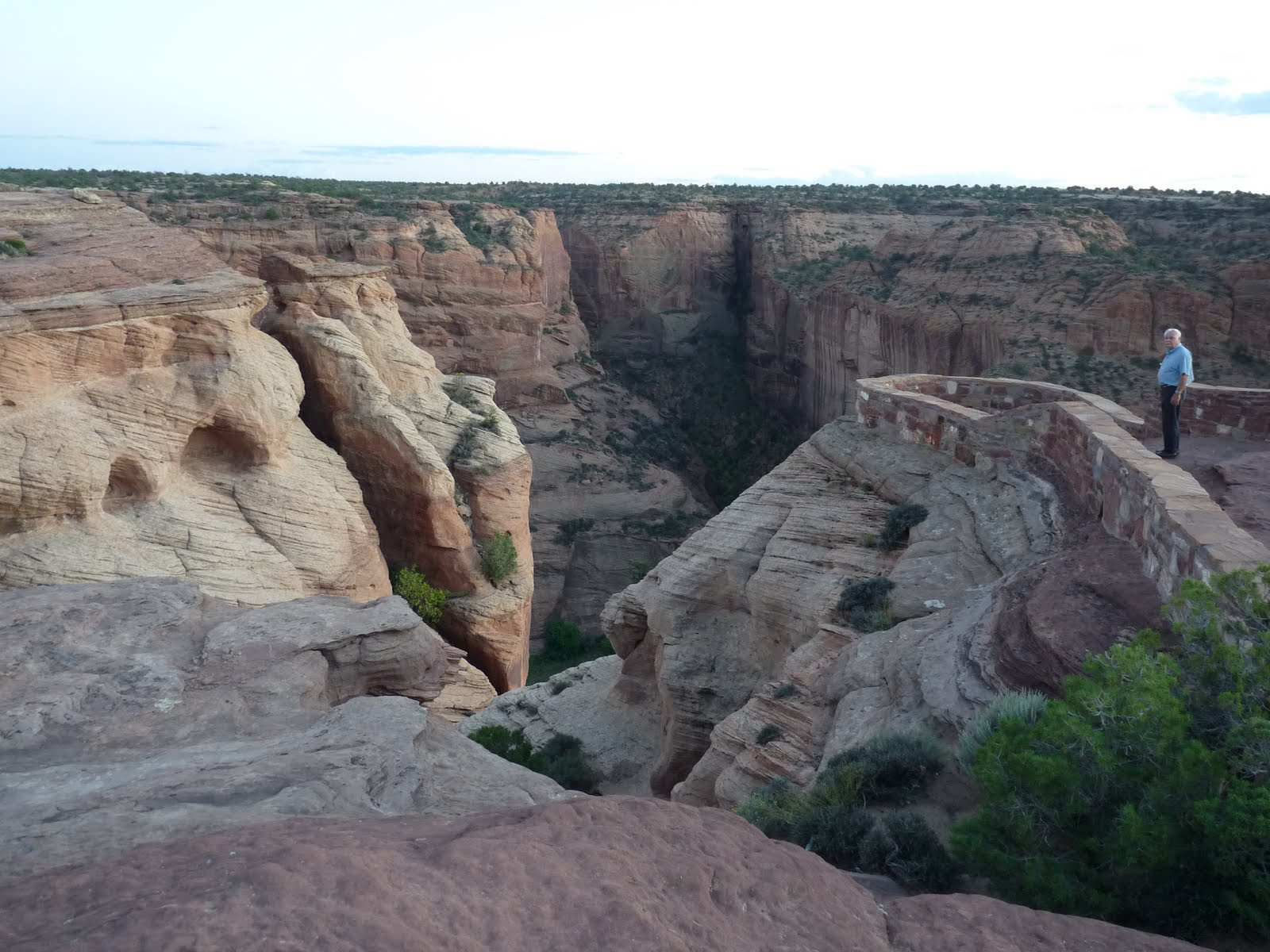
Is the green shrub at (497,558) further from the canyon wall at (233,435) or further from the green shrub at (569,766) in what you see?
the green shrub at (569,766)

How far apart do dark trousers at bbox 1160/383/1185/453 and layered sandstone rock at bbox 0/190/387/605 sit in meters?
15.4

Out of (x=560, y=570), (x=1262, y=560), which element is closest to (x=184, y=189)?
(x=560, y=570)

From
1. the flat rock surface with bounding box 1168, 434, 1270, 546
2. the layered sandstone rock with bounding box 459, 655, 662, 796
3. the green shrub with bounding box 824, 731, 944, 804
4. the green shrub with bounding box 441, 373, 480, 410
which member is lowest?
the layered sandstone rock with bounding box 459, 655, 662, 796

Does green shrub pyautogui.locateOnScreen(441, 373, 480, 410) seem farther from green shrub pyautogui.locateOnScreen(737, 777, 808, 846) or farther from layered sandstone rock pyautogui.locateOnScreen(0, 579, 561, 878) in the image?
green shrub pyautogui.locateOnScreen(737, 777, 808, 846)

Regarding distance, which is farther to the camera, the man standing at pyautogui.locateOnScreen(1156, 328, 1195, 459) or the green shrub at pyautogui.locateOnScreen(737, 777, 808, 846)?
the man standing at pyautogui.locateOnScreen(1156, 328, 1195, 459)

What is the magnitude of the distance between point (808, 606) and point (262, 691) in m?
7.28

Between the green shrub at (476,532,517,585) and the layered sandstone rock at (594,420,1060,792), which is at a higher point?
the layered sandstone rock at (594,420,1060,792)

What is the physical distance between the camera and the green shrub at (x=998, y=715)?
22.1ft

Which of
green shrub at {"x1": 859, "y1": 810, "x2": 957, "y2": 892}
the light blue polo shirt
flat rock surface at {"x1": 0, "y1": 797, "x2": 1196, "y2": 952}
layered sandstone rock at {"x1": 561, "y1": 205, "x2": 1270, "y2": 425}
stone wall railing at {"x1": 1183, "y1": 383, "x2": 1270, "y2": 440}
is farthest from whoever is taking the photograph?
layered sandstone rock at {"x1": 561, "y1": 205, "x2": 1270, "y2": 425}

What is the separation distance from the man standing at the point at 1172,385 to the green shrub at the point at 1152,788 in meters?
6.68

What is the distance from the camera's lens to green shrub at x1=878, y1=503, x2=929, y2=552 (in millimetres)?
12891

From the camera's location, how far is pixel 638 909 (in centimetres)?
421

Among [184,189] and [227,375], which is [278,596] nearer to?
[227,375]

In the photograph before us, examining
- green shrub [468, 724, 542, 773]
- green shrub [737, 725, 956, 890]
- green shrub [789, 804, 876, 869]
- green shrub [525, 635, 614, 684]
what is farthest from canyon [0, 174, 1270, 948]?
green shrub [525, 635, 614, 684]
